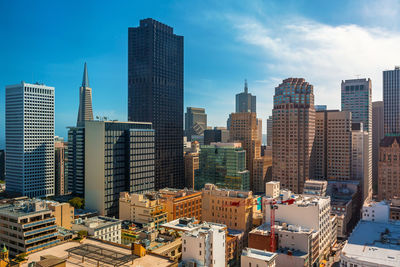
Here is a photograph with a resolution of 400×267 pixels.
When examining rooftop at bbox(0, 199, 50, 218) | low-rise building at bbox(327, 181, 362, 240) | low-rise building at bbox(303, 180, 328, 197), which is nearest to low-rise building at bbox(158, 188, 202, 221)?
rooftop at bbox(0, 199, 50, 218)

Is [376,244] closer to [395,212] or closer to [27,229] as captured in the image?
[395,212]

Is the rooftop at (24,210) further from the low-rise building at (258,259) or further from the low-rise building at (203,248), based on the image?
the low-rise building at (258,259)

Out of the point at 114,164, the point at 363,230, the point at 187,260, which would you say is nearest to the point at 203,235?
the point at 187,260

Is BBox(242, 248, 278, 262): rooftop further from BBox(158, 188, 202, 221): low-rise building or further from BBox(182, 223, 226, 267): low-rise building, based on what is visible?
BBox(158, 188, 202, 221): low-rise building

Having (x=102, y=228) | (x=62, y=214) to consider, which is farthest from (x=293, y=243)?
(x=62, y=214)

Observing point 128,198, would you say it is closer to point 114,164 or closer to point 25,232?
point 114,164

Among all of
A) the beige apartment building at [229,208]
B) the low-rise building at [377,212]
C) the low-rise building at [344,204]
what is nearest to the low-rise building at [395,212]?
the low-rise building at [344,204]

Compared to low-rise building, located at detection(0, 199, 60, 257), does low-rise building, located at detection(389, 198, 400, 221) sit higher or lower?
lower
